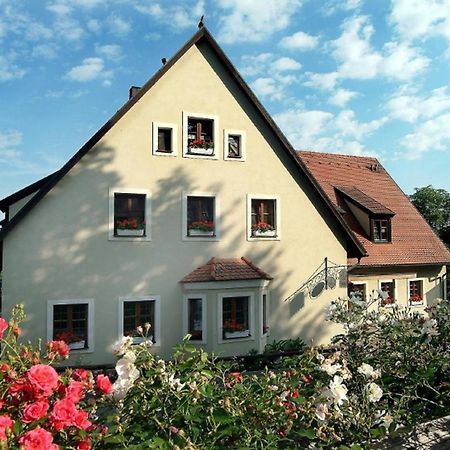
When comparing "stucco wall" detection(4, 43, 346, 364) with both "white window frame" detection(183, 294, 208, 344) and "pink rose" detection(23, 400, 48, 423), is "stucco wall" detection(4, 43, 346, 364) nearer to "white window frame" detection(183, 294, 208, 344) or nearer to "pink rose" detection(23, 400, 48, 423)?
"white window frame" detection(183, 294, 208, 344)

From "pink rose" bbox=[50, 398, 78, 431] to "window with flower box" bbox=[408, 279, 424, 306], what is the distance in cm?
1770

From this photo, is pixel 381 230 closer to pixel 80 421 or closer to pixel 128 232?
pixel 128 232

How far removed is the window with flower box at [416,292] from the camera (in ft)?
59.5

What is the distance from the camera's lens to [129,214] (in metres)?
12.6

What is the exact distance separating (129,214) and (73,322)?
325 centimetres

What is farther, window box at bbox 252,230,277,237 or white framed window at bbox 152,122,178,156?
window box at bbox 252,230,277,237

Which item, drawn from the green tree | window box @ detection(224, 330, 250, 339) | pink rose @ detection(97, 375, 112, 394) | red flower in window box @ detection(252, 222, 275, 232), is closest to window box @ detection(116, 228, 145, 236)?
red flower in window box @ detection(252, 222, 275, 232)

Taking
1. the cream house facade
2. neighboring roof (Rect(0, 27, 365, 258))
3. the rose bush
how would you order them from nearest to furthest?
1. the rose bush
2. neighboring roof (Rect(0, 27, 365, 258))
3. the cream house facade

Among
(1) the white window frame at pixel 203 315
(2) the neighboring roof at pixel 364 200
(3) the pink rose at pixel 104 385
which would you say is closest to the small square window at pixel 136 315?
(1) the white window frame at pixel 203 315

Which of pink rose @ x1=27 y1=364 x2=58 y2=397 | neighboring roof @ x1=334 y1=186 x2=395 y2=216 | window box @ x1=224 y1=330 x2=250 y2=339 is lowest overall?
window box @ x1=224 y1=330 x2=250 y2=339

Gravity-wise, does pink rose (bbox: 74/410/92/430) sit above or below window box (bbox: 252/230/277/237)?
below

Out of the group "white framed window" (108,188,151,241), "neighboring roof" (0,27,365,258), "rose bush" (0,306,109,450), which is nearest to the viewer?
"rose bush" (0,306,109,450)

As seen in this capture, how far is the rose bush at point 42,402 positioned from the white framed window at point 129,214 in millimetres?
9133

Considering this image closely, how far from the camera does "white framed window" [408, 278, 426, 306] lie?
18125 mm
